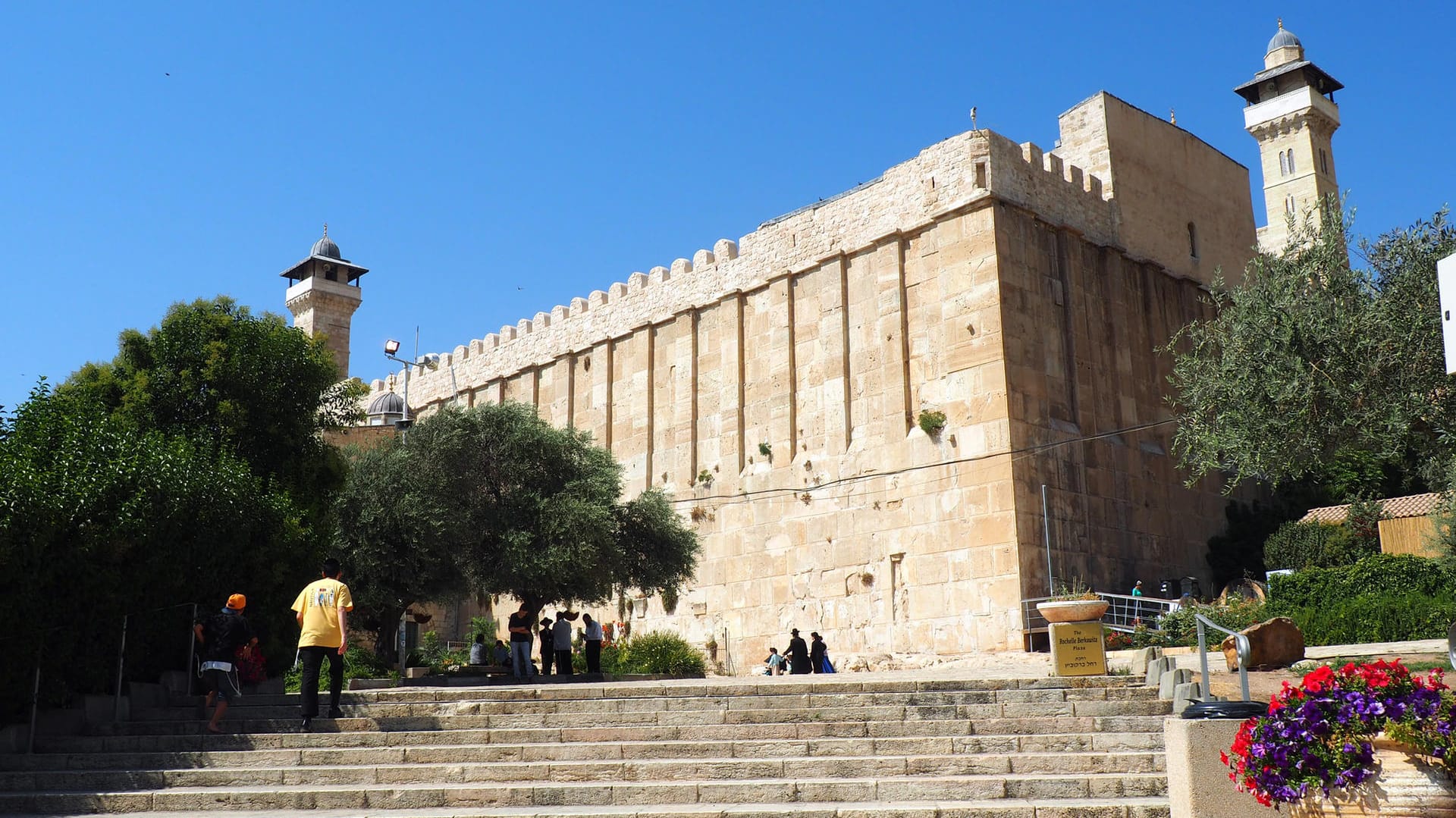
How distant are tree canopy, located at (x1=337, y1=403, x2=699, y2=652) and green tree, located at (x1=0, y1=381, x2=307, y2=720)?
5801 millimetres

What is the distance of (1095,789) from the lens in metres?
7.86

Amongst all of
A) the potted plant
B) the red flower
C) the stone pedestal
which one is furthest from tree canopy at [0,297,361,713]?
the red flower

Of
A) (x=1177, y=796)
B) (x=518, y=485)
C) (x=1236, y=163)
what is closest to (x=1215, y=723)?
(x=1177, y=796)

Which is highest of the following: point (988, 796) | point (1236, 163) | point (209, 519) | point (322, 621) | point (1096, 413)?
point (1236, 163)

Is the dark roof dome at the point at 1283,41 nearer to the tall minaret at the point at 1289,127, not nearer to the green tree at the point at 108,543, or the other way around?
the tall minaret at the point at 1289,127

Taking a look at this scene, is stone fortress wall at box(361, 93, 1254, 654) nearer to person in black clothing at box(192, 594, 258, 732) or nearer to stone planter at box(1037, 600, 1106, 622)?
stone planter at box(1037, 600, 1106, 622)

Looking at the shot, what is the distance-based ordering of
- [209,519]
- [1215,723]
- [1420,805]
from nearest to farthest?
[1420,805] < [1215,723] < [209,519]

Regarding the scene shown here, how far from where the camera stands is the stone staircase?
786cm

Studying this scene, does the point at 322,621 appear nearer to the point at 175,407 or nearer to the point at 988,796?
the point at 988,796

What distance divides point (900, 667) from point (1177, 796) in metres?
15.1

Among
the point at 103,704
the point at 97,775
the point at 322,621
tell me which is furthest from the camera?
the point at 103,704

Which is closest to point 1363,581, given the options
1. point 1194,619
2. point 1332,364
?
point 1194,619

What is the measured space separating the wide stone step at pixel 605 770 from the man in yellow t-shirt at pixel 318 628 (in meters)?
0.93

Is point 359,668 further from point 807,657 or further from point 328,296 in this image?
point 328,296
